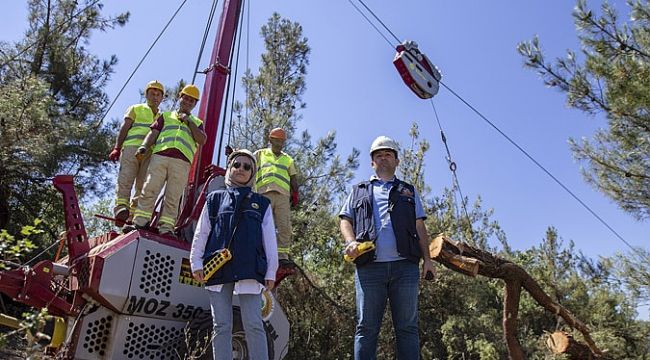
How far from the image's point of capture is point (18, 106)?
7.99 meters

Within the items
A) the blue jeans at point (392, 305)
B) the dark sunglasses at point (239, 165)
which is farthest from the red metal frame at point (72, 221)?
the blue jeans at point (392, 305)

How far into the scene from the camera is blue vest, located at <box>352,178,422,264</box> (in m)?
3.85

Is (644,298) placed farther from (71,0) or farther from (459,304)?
(71,0)

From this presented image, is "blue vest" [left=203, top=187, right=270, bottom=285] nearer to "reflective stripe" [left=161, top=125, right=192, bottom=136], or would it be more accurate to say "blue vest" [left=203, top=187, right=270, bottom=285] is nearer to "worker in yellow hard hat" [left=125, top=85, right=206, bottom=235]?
"worker in yellow hard hat" [left=125, top=85, right=206, bottom=235]

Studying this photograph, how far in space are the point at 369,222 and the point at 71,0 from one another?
9491 millimetres

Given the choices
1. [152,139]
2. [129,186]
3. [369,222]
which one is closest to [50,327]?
→ [129,186]

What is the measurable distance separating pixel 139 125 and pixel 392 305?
11.6 ft

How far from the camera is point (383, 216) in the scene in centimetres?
404

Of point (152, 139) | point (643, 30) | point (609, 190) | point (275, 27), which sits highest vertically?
point (275, 27)

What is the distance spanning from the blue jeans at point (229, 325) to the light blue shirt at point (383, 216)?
2.95ft

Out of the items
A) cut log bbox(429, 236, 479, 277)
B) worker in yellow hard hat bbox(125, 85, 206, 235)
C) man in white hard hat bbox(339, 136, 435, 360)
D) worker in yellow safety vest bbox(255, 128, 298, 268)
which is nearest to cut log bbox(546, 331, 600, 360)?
cut log bbox(429, 236, 479, 277)

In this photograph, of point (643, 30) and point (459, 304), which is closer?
point (643, 30)

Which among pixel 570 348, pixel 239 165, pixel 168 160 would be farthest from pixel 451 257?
Result: pixel 168 160

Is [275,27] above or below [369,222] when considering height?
above
